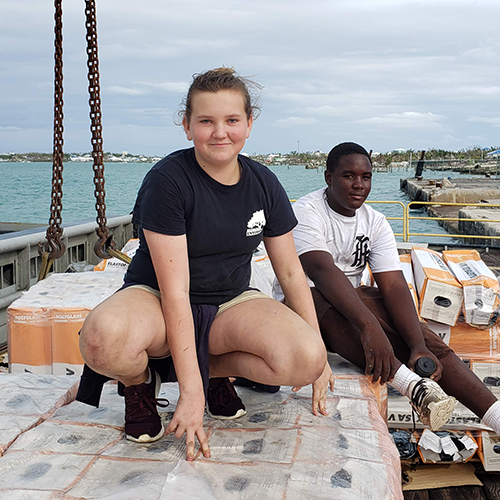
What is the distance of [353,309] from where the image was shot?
265cm

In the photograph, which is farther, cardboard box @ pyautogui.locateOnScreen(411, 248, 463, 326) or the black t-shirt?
cardboard box @ pyautogui.locateOnScreen(411, 248, 463, 326)

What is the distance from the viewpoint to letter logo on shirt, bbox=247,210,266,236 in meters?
1.97

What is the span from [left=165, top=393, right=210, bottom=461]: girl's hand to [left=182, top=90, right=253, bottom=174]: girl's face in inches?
30.2

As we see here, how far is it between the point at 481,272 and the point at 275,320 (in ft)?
6.73

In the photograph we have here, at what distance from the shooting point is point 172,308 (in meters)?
1.81

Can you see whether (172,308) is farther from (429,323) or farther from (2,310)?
(2,310)

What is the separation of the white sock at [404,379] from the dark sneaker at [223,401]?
827 mm

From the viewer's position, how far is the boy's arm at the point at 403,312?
2.69 m

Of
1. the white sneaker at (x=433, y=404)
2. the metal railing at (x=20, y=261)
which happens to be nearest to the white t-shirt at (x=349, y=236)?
the white sneaker at (x=433, y=404)

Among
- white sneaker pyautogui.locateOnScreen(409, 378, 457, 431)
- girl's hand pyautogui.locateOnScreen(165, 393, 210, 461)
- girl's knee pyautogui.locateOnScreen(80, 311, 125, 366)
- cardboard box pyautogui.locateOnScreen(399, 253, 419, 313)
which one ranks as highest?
girl's knee pyautogui.locateOnScreen(80, 311, 125, 366)

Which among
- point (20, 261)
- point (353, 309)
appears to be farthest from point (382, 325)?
point (20, 261)

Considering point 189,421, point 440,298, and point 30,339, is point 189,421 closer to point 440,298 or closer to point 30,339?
point 30,339

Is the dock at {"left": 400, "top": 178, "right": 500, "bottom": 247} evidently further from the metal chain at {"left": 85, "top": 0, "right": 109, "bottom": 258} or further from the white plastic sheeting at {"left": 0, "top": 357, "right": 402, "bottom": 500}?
the white plastic sheeting at {"left": 0, "top": 357, "right": 402, "bottom": 500}

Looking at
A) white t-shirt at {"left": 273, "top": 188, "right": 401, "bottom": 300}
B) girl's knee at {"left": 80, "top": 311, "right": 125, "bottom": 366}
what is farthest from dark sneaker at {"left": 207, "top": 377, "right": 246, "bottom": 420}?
white t-shirt at {"left": 273, "top": 188, "right": 401, "bottom": 300}
